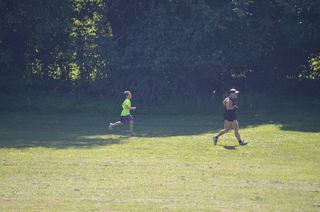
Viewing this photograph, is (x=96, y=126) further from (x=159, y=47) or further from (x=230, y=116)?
(x=230, y=116)

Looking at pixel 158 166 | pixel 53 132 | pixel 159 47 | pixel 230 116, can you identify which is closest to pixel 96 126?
pixel 53 132

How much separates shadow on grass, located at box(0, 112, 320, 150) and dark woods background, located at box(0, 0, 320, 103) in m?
3.41

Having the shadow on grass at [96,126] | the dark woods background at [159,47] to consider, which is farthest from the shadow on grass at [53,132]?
the dark woods background at [159,47]

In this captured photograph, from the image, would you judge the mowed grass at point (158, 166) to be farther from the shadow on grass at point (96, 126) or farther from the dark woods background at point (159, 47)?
the dark woods background at point (159, 47)

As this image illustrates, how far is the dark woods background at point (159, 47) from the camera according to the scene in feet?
111

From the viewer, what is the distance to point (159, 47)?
113ft

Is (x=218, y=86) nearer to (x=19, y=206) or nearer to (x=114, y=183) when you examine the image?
(x=114, y=183)

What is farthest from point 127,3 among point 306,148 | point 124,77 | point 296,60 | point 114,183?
point 114,183

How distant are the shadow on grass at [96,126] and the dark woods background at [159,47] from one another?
3.41 metres

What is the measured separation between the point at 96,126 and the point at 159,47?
6.64 meters

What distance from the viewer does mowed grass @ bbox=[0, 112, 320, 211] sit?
16.7 m

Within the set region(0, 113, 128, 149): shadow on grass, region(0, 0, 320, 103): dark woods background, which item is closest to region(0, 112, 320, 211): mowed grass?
region(0, 113, 128, 149): shadow on grass

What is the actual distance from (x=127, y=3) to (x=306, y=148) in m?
15.8

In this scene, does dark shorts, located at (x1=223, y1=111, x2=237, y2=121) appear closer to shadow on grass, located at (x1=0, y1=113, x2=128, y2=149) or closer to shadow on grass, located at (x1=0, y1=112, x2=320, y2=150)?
shadow on grass, located at (x1=0, y1=112, x2=320, y2=150)
